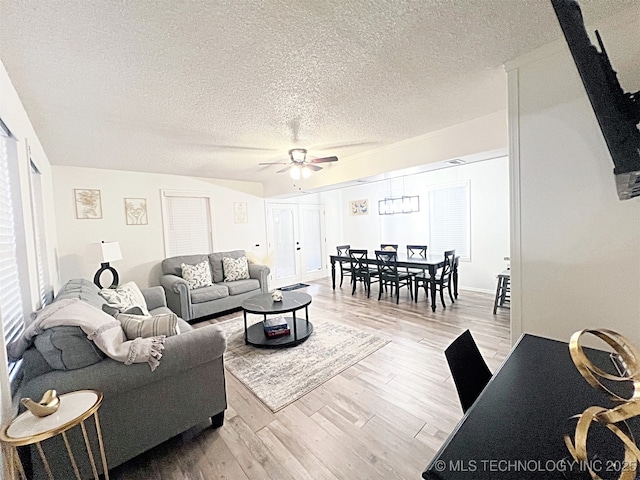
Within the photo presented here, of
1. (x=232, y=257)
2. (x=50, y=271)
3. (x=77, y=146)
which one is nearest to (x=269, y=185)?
(x=232, y=257)

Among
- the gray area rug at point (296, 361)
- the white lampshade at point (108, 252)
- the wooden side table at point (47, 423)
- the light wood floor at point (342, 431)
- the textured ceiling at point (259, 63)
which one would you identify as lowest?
the light wood floor at point (342, 431)

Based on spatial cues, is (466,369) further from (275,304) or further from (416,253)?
(416,253)

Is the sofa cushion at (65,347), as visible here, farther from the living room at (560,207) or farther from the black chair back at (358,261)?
the black chair back at (358,261)

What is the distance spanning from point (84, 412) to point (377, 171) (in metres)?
3.58

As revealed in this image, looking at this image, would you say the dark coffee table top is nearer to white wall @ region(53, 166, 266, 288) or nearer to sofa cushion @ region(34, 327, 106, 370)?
sofa cushion @ region(34, 327, 106, 370)

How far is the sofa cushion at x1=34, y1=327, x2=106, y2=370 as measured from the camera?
147 centimetres

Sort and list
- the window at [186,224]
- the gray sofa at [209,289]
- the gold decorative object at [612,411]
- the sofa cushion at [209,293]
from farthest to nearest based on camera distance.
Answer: the window at [186,224] → the sofa cushion at [209,293] → the gray sofa at [209,289] → the gold decorative object at [612,411]

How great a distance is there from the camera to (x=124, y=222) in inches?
171

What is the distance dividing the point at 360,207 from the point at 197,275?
4469 mm

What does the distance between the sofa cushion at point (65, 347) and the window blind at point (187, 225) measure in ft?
11.5

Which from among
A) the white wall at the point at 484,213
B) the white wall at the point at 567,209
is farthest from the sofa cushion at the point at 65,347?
the white wall at the point at 484,213

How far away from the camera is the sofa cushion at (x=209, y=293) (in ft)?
13.5

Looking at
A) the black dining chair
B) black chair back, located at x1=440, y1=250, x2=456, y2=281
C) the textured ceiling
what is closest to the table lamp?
the textured ceiling

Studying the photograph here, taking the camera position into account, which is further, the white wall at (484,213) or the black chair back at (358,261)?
the black chair back at (358,261)
